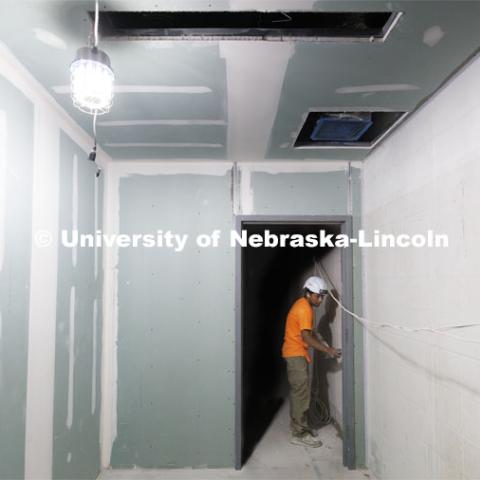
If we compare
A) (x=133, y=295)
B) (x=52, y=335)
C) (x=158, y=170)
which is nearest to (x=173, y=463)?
(x=133, y=295)

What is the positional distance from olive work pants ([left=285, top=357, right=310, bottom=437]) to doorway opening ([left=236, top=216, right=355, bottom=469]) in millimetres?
322

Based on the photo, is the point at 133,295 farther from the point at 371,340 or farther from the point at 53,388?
the point at 371,340

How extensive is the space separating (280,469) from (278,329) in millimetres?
2591

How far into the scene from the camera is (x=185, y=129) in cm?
267

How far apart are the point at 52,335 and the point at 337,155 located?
2.34 meters

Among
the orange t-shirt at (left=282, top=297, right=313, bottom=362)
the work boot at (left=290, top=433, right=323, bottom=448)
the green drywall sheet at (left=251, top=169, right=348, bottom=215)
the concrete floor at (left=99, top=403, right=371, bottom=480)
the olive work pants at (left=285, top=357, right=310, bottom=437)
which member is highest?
the green drywall sheet at (left=251, top=169, right=348, bottom=215)

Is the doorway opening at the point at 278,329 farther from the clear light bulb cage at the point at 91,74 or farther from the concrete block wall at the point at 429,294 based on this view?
the clear light bulb cage at the point at 91,74

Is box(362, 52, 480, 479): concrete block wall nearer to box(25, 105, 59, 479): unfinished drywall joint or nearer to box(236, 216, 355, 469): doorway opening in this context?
box(236, 216, 355, 469): doorway opening

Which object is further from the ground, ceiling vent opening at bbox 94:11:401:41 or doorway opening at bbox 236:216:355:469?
ceiling vent opening at bbox 94:11:401:41

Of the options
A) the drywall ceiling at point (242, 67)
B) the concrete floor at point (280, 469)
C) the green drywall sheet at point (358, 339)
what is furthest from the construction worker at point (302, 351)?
the drywall ceiling at point (242, 67)

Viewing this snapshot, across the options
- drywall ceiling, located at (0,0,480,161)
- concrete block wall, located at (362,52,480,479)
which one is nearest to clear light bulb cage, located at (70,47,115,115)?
drywall ceiling, located at (0,0,480,161)

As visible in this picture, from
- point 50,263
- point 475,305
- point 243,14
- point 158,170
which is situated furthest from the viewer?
point 158,170

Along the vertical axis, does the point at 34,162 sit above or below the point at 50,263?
above

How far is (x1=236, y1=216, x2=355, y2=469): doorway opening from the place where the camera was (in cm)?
329
